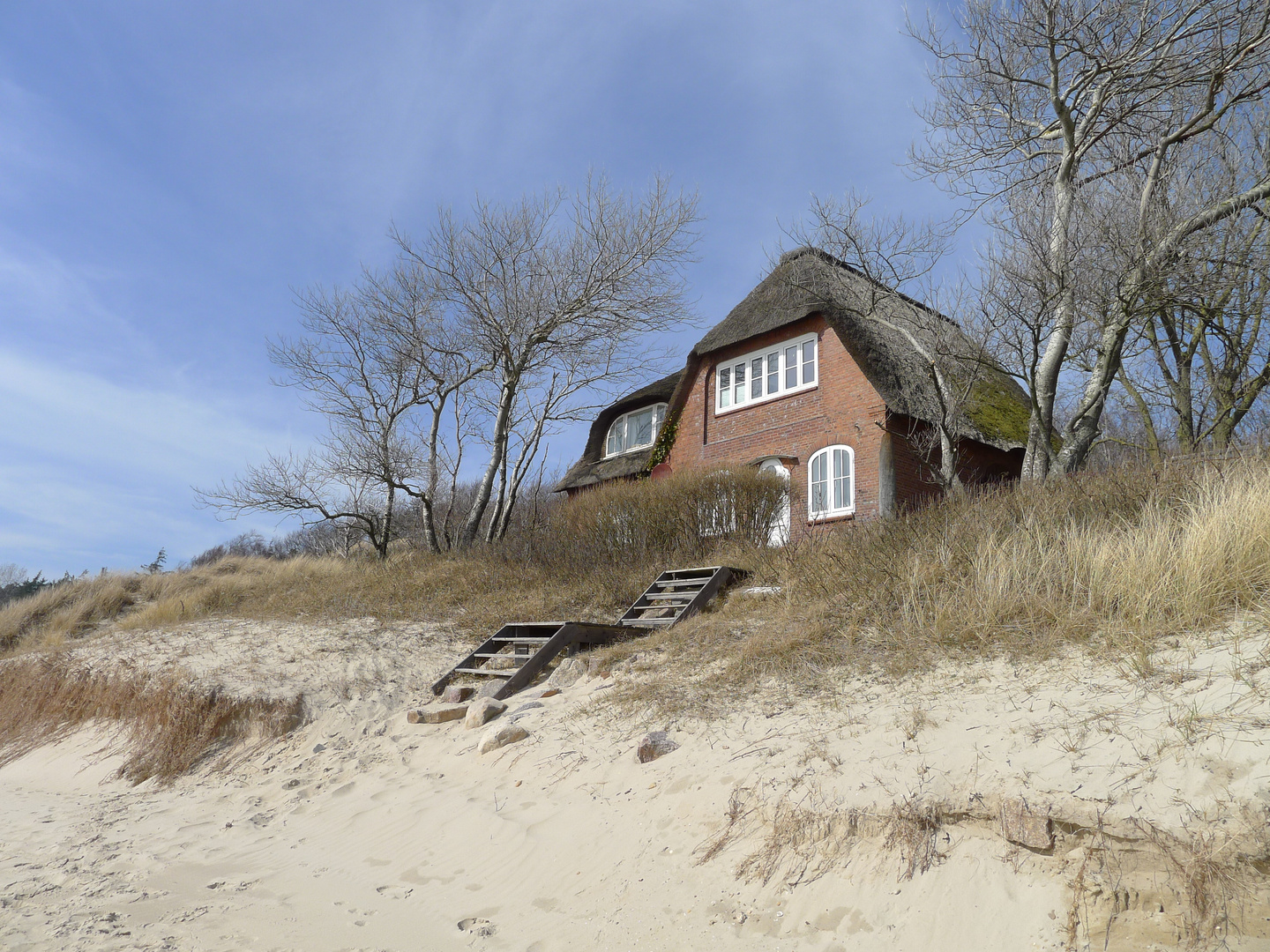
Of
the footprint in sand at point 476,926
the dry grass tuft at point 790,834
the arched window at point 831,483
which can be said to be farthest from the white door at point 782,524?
the footprint in sand at point 476,926

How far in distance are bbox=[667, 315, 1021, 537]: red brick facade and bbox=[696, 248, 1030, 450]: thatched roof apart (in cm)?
36

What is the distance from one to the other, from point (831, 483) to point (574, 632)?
9.15 m

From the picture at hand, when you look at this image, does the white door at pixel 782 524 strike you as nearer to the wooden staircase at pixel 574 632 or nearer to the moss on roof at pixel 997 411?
the wooden staircase at pixel 574 632

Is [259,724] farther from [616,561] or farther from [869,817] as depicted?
[869,817]

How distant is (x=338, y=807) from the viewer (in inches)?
262

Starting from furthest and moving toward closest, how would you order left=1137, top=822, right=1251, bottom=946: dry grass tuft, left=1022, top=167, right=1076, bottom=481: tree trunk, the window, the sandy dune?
the window < left=1022, top=167, right=1076, bottom=481: tree trunk < the sandy dune < left=1137, top=822, right=1251, bottom=946: dry grass tuft

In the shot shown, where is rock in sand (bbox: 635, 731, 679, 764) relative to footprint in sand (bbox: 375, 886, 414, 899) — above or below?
above

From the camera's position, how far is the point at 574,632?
907 centimetres

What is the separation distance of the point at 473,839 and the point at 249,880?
1.48 metres

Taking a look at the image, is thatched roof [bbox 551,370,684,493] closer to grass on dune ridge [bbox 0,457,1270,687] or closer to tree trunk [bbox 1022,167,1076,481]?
grass on dune ridge [bbox 0,457,1270,687]

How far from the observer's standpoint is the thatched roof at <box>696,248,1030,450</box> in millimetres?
13414

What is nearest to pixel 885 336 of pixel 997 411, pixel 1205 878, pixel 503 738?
pixel 997 411

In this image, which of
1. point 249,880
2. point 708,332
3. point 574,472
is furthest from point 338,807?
point 574,472

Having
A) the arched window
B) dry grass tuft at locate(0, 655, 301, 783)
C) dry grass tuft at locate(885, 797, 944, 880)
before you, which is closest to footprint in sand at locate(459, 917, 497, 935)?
dry grass tuft at locate(885, 797, 944, 880)
